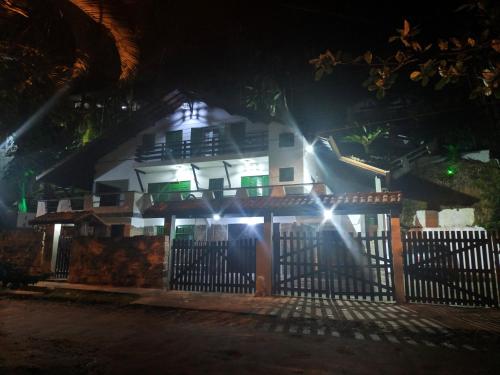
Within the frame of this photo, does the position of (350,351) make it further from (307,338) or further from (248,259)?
(248,259)

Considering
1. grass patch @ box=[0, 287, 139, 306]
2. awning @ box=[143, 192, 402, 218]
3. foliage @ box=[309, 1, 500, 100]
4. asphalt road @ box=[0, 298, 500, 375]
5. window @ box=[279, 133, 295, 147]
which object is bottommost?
grass patch @ box=[0, 287, 139, 306]

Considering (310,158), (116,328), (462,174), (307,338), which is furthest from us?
(310,158)

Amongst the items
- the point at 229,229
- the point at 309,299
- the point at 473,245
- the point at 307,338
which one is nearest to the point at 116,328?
the point at 307,338

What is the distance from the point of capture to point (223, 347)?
199 inches

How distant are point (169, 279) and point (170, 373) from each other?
7990 millimetres

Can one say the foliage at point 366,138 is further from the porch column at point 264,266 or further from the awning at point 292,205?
the porch column at point 264,266

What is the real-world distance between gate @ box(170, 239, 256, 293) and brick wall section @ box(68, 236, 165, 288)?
0.65m

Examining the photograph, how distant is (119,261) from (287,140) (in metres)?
12.9

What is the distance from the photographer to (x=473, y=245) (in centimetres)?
867

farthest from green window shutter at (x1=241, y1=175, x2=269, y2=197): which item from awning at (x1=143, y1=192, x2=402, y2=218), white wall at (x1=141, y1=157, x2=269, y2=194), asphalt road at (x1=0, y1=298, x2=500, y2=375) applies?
asphalt road at (x1=0, y1=298, x2=500, y2=375)

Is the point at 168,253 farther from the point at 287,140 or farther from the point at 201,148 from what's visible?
the point at 201,148

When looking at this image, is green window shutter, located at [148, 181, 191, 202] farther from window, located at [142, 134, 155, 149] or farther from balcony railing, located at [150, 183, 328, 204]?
window, located at [142, 134, 155, 149]

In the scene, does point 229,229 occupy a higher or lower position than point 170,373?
higher

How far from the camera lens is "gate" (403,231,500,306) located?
8.46m
